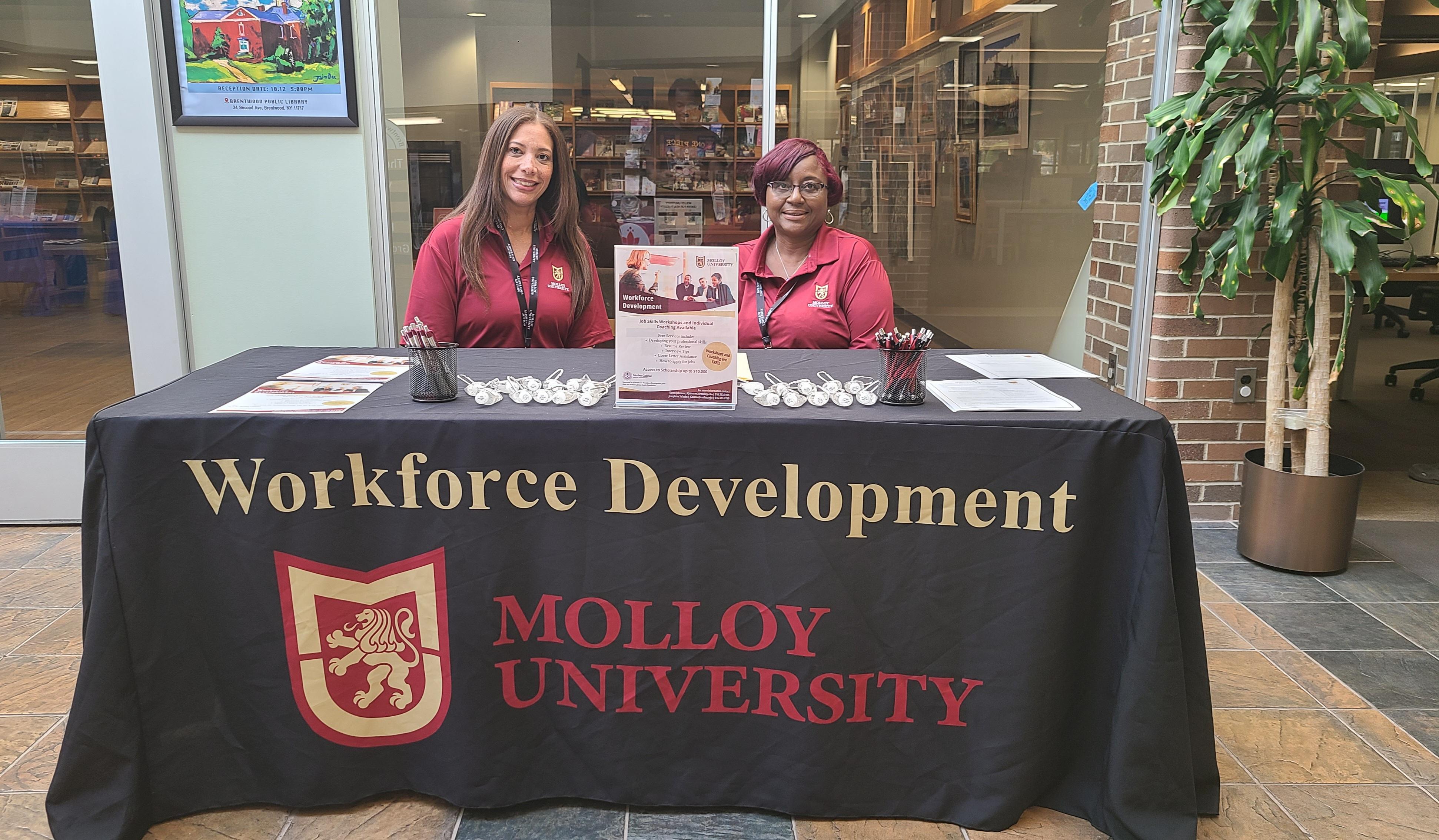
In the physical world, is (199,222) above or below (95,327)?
above

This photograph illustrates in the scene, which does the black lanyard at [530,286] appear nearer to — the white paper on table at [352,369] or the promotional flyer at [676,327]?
the white paper on table at [352,369]

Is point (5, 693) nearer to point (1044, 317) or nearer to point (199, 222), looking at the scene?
point (199, 222)

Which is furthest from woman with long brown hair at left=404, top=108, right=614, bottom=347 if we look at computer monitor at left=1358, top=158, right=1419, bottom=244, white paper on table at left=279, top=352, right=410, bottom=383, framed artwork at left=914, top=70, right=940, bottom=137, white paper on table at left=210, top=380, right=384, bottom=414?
computer monitor at left=1358, top=158, right=1419, bottom=244

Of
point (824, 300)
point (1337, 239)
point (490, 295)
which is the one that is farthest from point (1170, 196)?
point (490, 295)

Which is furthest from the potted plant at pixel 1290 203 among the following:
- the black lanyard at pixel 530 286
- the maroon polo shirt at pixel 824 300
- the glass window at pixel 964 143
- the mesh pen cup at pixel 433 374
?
the mesh pen cup at pixel 433 374

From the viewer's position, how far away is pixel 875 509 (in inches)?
69.9

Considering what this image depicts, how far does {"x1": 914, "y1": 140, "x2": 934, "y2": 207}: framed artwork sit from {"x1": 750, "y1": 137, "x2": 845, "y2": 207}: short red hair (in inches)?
51.9

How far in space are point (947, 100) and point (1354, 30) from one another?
5.14ft

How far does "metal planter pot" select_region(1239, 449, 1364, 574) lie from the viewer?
10.4 feet

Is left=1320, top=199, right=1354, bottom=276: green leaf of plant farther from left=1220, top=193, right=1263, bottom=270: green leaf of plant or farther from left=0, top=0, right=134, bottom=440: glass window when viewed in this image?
left=0, top=0, right=134, bottom=440: glass window

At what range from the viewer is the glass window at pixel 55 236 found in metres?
3.30

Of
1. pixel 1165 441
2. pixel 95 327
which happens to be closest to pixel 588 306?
pixel 1165 441

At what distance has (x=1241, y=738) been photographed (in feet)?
7.40

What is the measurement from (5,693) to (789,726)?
1.94 m
